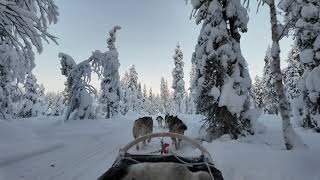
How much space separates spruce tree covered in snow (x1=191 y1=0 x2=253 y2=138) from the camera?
52.4 ft

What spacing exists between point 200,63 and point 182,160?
1164cm

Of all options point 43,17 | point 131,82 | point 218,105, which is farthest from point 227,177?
point 131,82

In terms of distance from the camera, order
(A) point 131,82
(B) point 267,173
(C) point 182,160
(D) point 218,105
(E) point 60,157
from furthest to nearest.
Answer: (A) point 131,82 < (D) point 218,105 < (E) point 60,157 < (B) point 267,173 < (C) point 182,160

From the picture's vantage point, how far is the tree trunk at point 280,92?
11.7 meters

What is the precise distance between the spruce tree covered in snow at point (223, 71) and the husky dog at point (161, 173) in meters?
11.6

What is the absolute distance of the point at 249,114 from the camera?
16.3 metres

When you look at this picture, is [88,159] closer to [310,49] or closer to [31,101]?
[310,49]

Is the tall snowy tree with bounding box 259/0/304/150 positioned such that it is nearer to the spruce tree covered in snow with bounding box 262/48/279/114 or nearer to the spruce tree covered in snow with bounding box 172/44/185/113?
the spruce tree covered in snow with bounding box 262/48/279/114

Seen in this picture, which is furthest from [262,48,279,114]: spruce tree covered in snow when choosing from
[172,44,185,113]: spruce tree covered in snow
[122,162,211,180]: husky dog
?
[122,162,211,180]: husky dog

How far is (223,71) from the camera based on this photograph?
16062 millimetres

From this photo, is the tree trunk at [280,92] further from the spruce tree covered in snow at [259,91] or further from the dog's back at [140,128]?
the spruce tree covered in snow at [259,91]

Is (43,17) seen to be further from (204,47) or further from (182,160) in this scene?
(204,47)

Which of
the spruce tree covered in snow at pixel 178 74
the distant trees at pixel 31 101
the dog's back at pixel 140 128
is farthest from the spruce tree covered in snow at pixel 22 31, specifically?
the spruce tree covered in snow at pixel 178 74

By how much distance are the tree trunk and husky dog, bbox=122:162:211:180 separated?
821 centimetres
